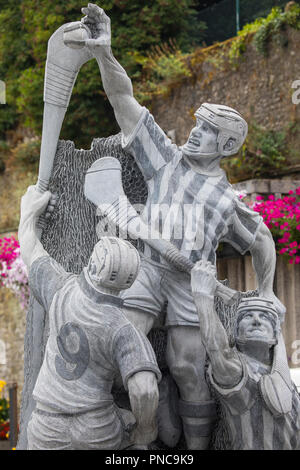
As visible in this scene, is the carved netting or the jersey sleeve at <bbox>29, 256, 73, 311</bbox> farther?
the carved netting

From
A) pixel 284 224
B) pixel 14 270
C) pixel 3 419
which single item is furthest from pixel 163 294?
pixel 3 419

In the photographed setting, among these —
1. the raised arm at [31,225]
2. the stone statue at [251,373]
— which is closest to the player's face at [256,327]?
the stone statue at [251,373]

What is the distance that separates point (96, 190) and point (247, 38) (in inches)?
230

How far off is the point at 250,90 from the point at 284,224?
247 centimetres

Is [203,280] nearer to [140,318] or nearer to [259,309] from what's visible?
[259,309]

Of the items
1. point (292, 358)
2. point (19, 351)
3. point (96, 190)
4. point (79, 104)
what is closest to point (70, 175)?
point (96, 190)

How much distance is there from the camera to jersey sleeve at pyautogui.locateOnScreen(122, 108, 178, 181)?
347 cm

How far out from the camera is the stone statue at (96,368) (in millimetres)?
2850

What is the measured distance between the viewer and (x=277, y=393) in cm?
299

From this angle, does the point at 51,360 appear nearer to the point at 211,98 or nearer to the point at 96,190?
the point at 96,190

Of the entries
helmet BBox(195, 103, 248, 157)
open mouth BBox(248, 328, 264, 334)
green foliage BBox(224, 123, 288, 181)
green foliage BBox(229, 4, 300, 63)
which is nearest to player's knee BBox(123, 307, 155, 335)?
open mouth BBox(248, 328, 264, 334)

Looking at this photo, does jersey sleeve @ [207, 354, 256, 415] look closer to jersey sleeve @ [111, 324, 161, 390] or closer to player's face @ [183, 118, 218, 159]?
jersey sleeve @ [111, 324, 161, 390]

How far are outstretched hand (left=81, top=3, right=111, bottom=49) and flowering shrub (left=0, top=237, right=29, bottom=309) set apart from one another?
13.8 feet

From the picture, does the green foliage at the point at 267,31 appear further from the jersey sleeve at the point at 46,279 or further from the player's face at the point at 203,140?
the jersey sleeve at the point at 46,279
